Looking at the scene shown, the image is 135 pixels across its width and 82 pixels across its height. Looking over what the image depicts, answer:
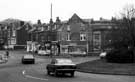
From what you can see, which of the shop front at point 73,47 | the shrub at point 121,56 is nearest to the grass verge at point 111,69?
the shrub at point 121,56

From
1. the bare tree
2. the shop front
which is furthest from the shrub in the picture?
the shop front

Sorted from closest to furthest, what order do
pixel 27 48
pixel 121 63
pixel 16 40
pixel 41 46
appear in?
1. pixel 121 63
2. pixel 41 46
3. pixel 27 48
4. pixel 16 40

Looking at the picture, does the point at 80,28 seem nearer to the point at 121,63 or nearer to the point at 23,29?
the point at 23,29

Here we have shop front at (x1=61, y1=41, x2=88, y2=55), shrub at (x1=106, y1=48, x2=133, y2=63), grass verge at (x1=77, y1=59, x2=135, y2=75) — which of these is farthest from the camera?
shop front at (x1=61, y1=41, x2=88, y2=55)

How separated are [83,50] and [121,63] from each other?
148 feet

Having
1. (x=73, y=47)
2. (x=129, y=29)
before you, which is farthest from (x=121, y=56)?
(x=73, y=47)

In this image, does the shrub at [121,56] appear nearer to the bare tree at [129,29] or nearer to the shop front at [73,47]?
the bare tree at [129,29]

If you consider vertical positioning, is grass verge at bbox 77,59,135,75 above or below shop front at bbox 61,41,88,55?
below

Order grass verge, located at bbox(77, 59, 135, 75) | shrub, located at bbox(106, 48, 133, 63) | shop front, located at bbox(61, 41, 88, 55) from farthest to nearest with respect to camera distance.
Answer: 1. shop front, located at bbox(61, 41, 88, 55)
2. shrub, located at bbox(106, 48, 133, 63)
3. grass verge, located at bbox(77, 59, 135, 75)

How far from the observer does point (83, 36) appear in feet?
302

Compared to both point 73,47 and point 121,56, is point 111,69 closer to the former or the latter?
point 121,56

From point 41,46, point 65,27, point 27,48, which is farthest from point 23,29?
point 65,27

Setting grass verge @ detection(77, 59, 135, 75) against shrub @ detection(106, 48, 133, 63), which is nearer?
grass verge @ detection(77, 59, 135, 75)

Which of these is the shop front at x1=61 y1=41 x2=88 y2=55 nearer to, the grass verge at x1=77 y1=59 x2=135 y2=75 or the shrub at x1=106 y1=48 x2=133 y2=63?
the shrub at x1=106 y1=48 x2=133 y2=63
